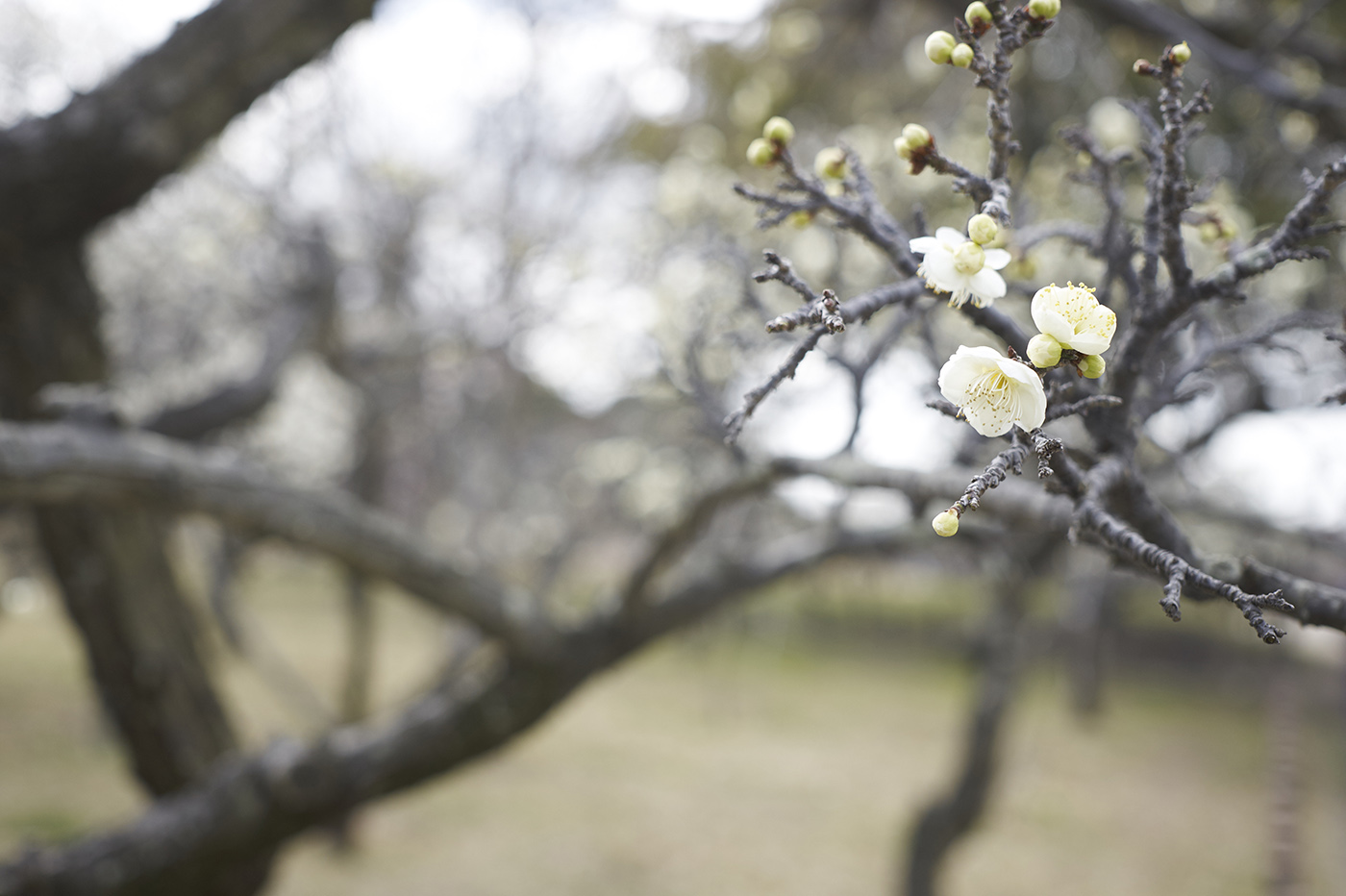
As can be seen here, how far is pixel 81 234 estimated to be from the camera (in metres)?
2.82

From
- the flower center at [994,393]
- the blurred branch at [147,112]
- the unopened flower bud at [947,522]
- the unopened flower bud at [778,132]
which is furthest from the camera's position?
the blurred branch at [147,112]

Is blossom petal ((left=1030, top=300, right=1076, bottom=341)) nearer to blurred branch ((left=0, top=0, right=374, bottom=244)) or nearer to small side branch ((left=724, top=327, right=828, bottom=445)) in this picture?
small side branch ((left=724, top=327, right=828, bottom=445))

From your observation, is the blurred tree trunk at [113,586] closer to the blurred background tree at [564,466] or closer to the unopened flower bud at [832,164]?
the blurred background tree at [564,466]

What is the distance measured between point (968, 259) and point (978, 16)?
31 cm

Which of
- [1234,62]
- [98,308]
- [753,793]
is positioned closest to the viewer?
[1234,62]

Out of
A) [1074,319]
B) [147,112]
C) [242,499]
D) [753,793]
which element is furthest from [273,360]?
[753,793]

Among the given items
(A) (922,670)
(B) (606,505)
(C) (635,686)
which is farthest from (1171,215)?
(A) (922,670)

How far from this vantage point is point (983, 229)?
858mm

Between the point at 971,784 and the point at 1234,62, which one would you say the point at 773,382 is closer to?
the point at 1234,62

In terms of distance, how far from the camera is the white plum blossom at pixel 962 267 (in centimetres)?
87

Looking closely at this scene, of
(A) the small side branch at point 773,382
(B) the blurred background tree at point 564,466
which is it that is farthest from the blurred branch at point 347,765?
(A) the small side branch at point 773,382

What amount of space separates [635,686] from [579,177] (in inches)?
339

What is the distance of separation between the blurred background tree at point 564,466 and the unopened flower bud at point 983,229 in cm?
40

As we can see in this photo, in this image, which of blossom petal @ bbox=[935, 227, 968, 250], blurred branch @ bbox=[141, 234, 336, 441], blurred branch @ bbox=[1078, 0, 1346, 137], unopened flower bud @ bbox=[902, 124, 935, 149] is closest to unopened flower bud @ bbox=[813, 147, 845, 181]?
unopened flower bud @ bbox=[902, 124, 935, 149]
